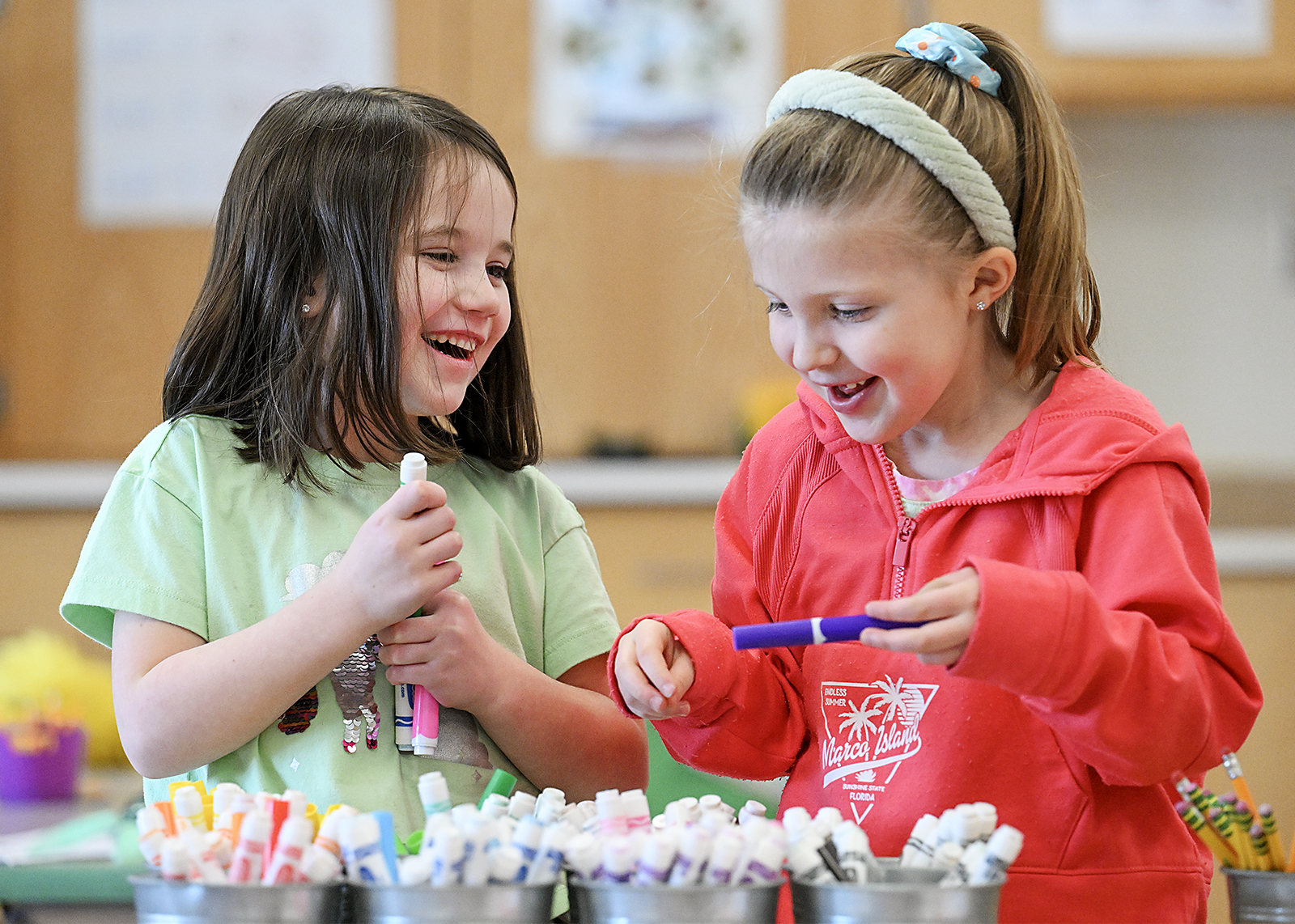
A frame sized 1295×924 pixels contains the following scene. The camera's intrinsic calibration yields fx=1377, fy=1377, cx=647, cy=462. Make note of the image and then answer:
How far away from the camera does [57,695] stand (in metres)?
1.59

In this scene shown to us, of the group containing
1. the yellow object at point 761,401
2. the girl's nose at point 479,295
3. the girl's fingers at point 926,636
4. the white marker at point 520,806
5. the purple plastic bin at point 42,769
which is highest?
the girl's nose at point 479,295

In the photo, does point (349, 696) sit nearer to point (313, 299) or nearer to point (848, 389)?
point (313, 299)

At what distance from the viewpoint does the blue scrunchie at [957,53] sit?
908 mm

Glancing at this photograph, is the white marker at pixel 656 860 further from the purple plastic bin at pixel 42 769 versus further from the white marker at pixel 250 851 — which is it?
the purple plastic bin at pixel 42 769

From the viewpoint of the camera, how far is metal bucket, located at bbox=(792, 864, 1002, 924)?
2.05 feet

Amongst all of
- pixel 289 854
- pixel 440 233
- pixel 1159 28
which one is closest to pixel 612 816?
pixel 289 854

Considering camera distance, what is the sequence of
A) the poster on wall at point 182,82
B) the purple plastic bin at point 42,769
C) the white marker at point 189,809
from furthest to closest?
the poster on wall at point 182,82 → the purple plastic bin at point 42,769 → the white marker at point 189,809

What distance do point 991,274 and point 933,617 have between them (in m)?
0.29

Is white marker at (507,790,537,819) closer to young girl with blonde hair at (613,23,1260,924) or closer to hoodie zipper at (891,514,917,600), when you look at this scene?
young girl with blonde hair at (613,23,1260,924)

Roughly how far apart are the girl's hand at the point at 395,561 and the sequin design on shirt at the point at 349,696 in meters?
0.07

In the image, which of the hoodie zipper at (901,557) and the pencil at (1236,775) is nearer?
the pencil at (1236,775)

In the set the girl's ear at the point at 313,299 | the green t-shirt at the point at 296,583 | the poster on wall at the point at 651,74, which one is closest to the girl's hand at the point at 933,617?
the green t-shirt at the point at 296,583

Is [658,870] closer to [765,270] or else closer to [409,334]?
[765,270]

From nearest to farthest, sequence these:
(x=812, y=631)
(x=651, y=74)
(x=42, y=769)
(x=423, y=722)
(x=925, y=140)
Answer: (x=812, y=631), (x=925, y=140), (x=423, y=722), (x=42, y=769), (x=651, y=74)
